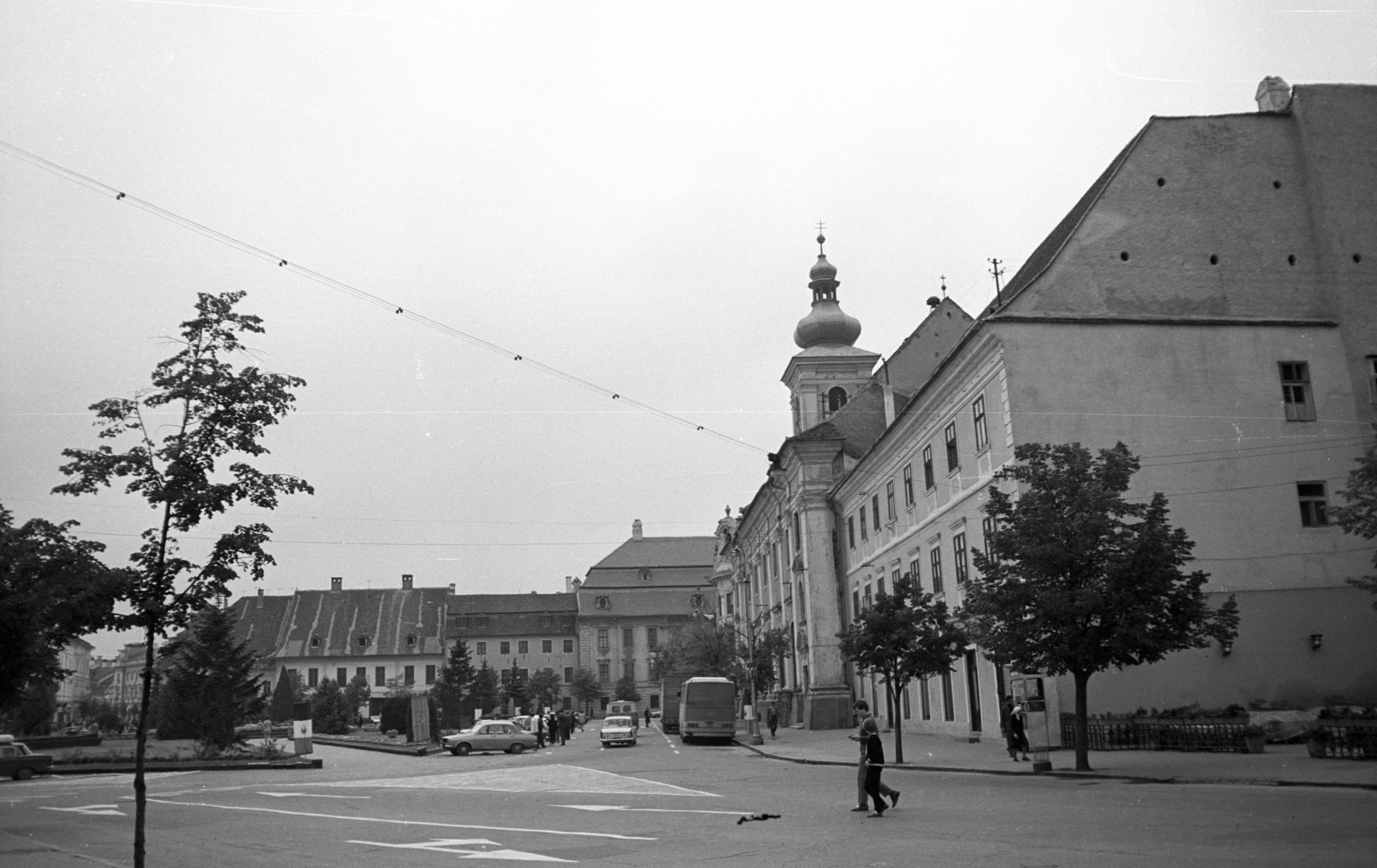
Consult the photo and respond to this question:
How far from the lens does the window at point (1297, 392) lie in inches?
1265

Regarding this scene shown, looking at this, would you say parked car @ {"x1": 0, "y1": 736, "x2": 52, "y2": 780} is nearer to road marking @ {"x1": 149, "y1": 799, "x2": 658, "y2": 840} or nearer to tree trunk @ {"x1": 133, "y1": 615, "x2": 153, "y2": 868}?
road marking @ {"x1": 149, "y1": 799, "x2": 658, "y2": 840}

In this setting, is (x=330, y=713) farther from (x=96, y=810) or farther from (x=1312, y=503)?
(x=1312, y=503)

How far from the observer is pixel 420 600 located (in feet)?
420

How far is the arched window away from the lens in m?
79.0

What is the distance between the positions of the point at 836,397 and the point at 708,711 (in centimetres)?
3113

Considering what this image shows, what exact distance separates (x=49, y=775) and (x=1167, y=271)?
41.4 metres

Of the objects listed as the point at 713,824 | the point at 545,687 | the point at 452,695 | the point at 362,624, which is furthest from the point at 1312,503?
the point at 362,624

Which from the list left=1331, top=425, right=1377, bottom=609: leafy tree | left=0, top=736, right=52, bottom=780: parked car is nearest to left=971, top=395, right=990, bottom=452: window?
left=1331, top=425, right=1377, bottom=609: leafy tree

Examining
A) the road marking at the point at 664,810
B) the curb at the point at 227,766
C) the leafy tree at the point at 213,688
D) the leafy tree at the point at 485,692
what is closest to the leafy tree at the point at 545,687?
the leafy tree at the point at 485,692

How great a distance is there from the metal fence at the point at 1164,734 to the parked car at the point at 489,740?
1064 inches

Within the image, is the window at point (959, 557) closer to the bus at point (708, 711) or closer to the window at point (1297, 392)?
the window at point (1297, 392)

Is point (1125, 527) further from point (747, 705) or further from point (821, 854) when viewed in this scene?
point (747, 705)

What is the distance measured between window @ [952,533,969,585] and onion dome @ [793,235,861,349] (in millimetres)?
43713

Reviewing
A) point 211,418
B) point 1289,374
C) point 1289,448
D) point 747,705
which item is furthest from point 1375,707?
point 747,705
